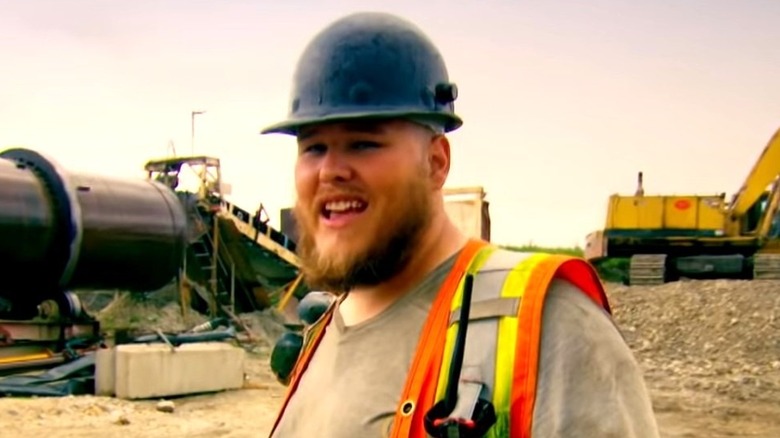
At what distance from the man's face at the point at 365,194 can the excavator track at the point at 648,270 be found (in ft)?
71.1

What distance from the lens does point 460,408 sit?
5.51ft

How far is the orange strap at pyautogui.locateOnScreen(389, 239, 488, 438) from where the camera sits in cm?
179

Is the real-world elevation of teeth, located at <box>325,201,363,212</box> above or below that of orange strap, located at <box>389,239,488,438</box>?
above

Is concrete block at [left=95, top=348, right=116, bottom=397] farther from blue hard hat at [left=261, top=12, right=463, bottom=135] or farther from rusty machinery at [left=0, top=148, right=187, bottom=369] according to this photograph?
blue hard hat at [left=261, top=12, right=463, bottom=135]

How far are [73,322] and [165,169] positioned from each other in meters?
5.95

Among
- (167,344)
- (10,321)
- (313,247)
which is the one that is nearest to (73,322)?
(10,321)

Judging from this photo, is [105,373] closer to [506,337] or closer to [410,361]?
[410,361]

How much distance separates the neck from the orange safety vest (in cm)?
16

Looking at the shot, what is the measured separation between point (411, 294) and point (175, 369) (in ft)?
34.1

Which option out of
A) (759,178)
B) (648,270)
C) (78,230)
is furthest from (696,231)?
(78,230)

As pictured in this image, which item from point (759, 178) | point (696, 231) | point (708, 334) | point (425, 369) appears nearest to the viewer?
point (425, 369)

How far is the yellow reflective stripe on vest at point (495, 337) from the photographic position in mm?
1692

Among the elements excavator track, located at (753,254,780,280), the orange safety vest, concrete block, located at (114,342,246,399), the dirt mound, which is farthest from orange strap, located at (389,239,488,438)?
excavator track, located at (753,254,780,280)

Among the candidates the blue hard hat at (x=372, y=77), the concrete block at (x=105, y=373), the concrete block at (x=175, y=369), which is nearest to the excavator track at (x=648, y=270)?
the concrete block at (x=175, y=369)
